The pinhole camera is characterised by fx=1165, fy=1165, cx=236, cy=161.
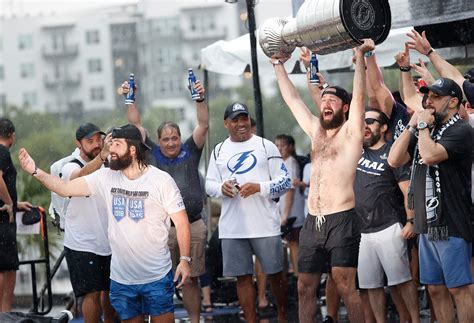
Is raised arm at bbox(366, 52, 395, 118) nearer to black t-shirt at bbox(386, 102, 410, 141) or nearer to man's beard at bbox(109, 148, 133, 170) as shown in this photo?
black t-shirt at bbox(386, 102, 410, 141)

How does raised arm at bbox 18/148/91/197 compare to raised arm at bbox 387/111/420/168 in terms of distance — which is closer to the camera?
raised arm at bbox 18/148/91/197

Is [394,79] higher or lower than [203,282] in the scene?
higher

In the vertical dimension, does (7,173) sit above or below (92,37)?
below

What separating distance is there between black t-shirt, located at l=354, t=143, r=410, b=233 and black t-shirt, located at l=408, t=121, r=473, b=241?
3.32ft

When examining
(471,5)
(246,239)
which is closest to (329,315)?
(246,239)

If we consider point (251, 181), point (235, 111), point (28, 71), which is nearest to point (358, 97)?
point (251, 181)

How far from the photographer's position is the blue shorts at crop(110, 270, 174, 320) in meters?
9.05

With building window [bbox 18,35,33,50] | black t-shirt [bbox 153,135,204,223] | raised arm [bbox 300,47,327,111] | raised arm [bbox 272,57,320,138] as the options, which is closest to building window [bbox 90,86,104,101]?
building window [bbox 18,35,33,50]

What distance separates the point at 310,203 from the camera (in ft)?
31.7

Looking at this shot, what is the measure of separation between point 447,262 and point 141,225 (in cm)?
237

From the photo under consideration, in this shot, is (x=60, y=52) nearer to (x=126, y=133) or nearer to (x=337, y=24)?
(x=126, y=133)

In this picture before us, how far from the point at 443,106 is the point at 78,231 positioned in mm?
3541

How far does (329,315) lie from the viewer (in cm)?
1038

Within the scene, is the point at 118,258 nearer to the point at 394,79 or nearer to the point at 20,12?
the point at 394,79
